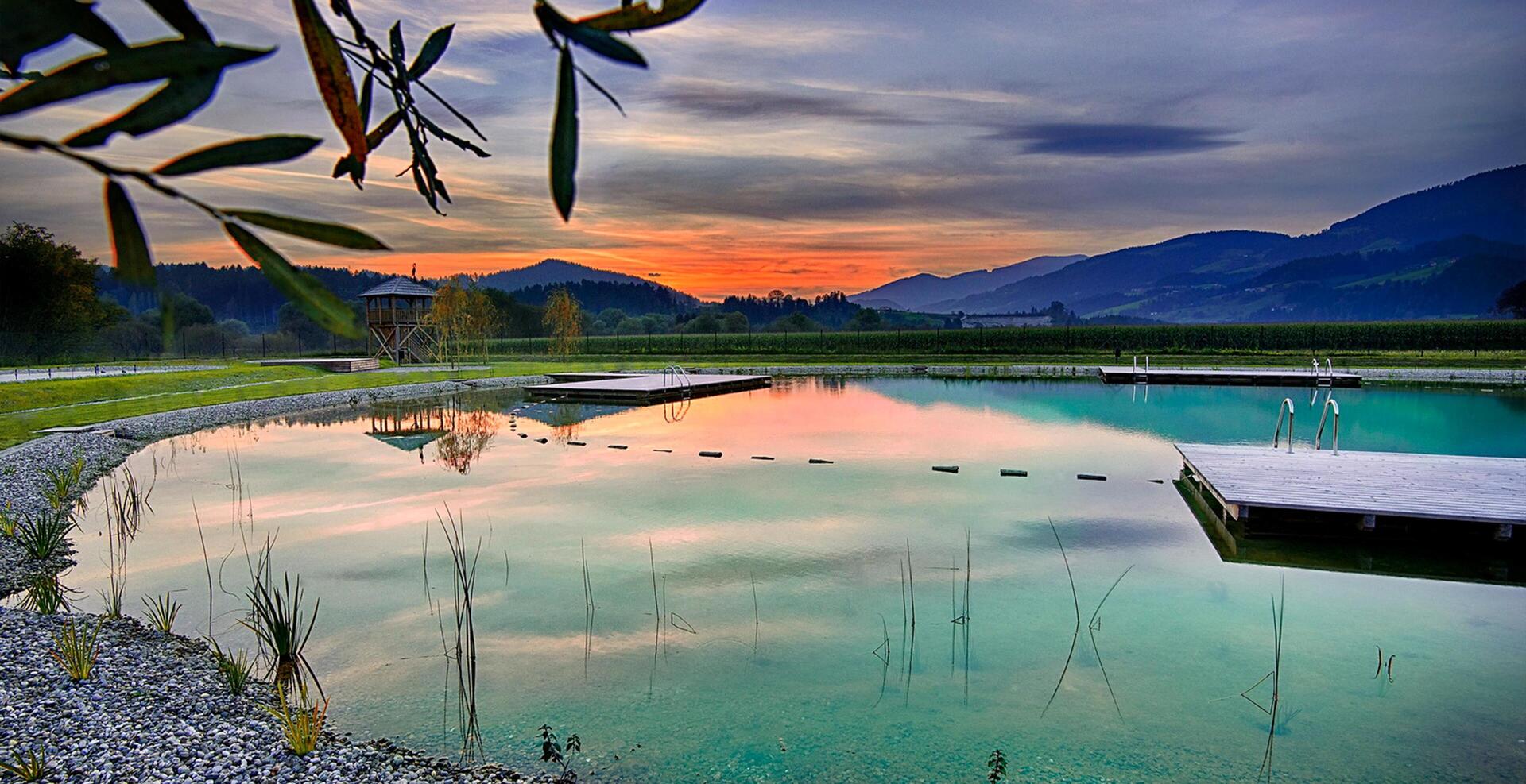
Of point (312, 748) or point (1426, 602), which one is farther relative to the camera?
point (1426, 602)

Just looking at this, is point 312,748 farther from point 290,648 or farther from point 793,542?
point 793,542

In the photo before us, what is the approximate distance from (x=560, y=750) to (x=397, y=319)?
33.4 m

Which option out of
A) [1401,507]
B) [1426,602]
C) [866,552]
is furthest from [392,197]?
[1401,507]

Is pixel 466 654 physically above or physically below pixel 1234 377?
below

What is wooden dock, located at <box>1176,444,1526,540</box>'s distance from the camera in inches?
284

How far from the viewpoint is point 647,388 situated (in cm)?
1978

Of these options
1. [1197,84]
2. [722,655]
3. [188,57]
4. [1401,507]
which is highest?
[1197,84]

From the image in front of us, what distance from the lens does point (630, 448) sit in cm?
1237

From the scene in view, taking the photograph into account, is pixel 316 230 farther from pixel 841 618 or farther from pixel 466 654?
pixel 841 618

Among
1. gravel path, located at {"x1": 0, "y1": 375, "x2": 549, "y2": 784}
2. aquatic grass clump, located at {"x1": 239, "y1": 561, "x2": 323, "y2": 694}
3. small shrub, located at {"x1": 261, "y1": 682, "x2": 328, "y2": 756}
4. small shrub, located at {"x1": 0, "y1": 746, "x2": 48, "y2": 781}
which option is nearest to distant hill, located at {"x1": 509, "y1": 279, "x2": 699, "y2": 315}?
aquatic grass clump, located at {"x1": 239, "y1": 561, "x2": 323, "y2": 694}

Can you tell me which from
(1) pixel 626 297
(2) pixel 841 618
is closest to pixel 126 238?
(2) pixel 841 618

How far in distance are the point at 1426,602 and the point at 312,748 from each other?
266 inches

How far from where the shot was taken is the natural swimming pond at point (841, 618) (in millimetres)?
4051

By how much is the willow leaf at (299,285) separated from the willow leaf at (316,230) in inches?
0.5
